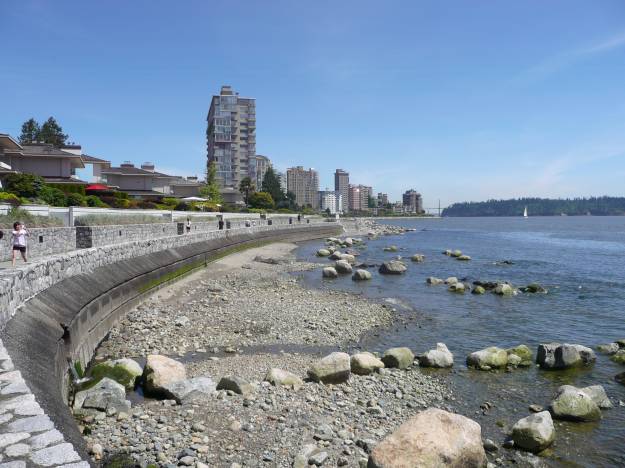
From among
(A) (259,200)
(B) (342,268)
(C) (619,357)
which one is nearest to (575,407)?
(C) (619,357)

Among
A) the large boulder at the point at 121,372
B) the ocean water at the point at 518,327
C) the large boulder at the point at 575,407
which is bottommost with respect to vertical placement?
the ocean water at the point at 518,327

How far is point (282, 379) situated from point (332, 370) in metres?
1.25

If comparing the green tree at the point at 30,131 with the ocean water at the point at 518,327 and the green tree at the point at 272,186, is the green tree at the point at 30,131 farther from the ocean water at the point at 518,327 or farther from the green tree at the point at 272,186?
the ocean water at the point at 518,327

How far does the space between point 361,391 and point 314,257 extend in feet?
111

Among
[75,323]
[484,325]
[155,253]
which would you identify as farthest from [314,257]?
[75,323]

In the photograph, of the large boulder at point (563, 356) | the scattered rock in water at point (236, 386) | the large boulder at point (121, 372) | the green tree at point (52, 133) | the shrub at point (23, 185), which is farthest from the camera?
the green tree at point (52, 133)

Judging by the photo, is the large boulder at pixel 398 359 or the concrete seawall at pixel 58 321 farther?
the large boulder at pixel 398 359

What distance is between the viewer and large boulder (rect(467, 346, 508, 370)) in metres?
13.1

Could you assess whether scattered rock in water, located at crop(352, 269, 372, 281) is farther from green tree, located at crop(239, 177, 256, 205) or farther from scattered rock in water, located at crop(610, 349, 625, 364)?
green tree, located at crop(239, 177, 256, 205)

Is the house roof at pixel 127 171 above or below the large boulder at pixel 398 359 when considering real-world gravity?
above

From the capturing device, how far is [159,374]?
9875mm

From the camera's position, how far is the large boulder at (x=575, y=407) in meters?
9.95

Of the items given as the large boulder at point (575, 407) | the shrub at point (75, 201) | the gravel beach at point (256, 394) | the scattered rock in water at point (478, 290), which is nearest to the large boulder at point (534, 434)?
the large boulder at point (575, 407)

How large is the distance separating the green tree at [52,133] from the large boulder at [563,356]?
90.1 metres
